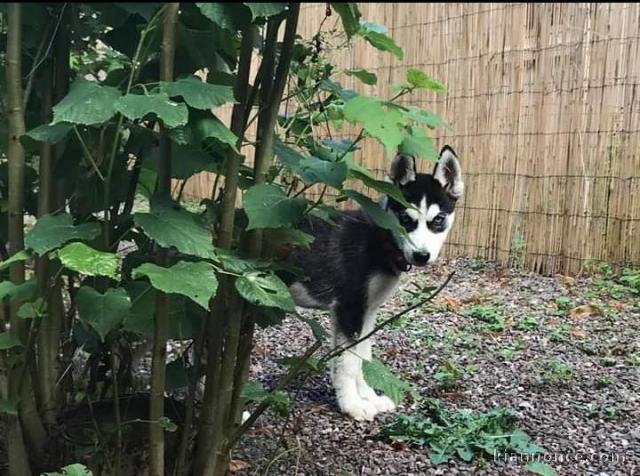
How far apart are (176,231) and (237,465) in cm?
131

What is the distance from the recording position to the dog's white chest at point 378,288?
4145 mm

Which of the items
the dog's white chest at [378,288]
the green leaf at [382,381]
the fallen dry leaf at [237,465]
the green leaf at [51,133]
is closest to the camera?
the green leaf at [51,133]

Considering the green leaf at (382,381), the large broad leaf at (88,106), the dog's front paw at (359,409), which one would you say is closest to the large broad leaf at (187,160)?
the large broad leaf at (88,106)

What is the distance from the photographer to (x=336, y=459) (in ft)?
9.53

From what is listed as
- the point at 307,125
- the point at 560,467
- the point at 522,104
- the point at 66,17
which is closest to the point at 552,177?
the point at 522,104

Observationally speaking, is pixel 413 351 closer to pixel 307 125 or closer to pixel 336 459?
pixel 336 459

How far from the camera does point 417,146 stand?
196 centimetres

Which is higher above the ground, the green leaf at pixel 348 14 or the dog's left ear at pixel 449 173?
the green leaf at pixel 348 14

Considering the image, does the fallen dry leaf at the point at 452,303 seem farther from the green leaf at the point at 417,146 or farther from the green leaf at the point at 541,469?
the green leaf at the point at 417,146

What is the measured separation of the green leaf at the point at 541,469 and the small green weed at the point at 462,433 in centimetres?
17

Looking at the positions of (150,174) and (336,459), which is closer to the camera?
(150,174)

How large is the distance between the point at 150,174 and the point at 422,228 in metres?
2.15

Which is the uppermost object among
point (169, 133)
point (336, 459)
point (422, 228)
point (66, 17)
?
point (66, 17)

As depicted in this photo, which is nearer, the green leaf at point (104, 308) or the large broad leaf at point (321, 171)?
the green leaf at point (104, 308)
